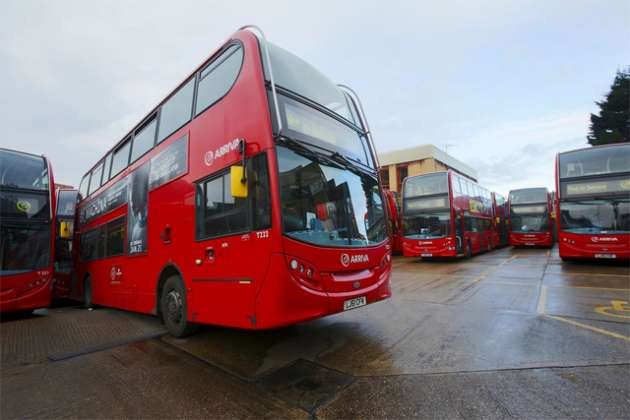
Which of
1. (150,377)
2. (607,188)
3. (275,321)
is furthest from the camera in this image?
(607,188)

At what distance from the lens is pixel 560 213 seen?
11352 mm

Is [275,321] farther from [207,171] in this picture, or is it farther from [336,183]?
[207,171]

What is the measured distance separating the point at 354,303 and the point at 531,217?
811 inches

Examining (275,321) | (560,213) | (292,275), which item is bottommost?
(275,321)

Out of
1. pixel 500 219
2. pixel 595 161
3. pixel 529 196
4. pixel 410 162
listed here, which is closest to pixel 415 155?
pixel 410 162

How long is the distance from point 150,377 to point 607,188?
44.7ft

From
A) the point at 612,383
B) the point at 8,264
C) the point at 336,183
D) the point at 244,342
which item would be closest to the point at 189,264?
the point at 244,342

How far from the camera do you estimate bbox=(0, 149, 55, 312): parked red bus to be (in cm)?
733

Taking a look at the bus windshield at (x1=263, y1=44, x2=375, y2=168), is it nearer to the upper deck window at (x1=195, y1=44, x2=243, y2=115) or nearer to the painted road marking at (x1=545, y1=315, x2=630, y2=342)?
the upper deck window at (x1=195, y1=44, x2=243, y2=115)

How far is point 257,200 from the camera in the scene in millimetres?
3562

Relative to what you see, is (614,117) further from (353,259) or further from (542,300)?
(353,259)

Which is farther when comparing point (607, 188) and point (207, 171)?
point (607, 188)

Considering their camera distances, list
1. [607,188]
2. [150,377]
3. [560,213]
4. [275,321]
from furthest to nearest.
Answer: [560,213] → [607,188] → [150,377] → [275,321]

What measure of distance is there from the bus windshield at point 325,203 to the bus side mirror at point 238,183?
0.41 metres
